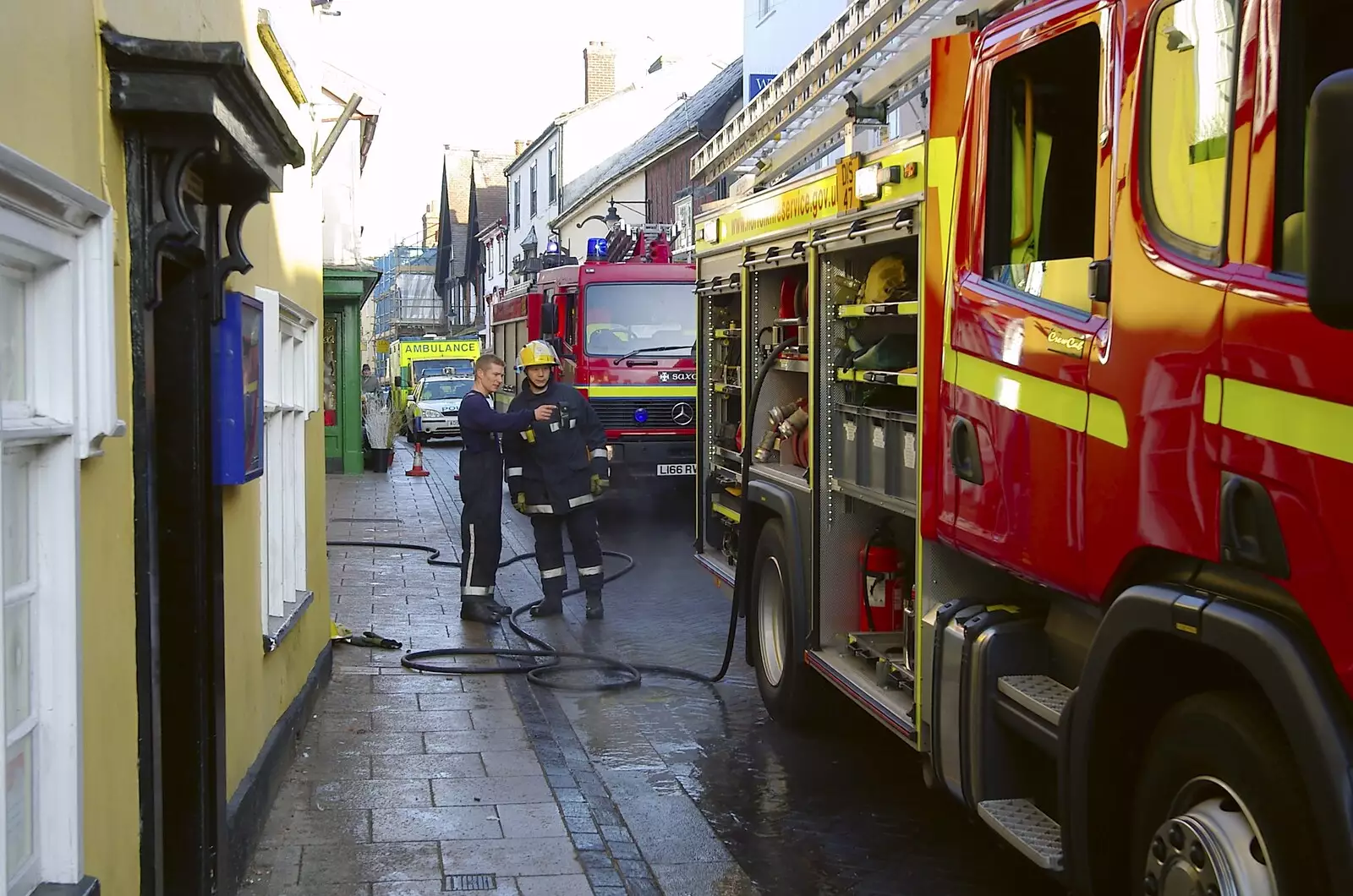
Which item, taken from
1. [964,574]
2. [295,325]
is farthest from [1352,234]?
[295,325]

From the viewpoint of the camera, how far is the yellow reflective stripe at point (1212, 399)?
3457mm

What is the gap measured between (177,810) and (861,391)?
332 centimetres

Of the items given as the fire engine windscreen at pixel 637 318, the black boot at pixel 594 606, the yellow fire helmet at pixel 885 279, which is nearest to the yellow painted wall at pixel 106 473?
the yellow fire helmet at pixel 885 279

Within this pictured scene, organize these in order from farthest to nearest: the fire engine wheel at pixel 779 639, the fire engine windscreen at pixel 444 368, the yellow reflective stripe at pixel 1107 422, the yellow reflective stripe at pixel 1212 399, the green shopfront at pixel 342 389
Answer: the fire engine windscreen at pixel 444 368
the green shopfront at pixel 342 389
the fire engine wheel at pixel 779 639
the yellow reflective stripe at pixel 1107 422
the yellow reflective stripe at pixel 1212 399

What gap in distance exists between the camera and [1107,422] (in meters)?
4.05

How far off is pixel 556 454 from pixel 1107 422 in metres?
7.16

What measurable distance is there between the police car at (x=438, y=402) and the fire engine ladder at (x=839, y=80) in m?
25.3

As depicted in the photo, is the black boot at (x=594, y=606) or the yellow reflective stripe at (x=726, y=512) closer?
the yellow reflective stripe at (x=726, y=512)

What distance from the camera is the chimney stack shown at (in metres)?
52.5

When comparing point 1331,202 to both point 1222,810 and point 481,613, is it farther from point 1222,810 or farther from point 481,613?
point 481,613

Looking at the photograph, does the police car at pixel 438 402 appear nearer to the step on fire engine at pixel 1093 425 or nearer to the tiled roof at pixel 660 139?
the tiled roof at pixel 660 139

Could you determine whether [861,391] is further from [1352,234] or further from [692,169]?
[692,169]

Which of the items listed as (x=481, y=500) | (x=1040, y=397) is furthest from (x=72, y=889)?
(x=481, y=500)

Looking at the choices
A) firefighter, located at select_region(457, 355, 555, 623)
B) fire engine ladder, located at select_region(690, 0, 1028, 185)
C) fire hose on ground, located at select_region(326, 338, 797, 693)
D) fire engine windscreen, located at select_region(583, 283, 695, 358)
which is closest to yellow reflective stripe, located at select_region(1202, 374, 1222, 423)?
fire engine ladder, located at select_region(690, 0, 1028, 185)
